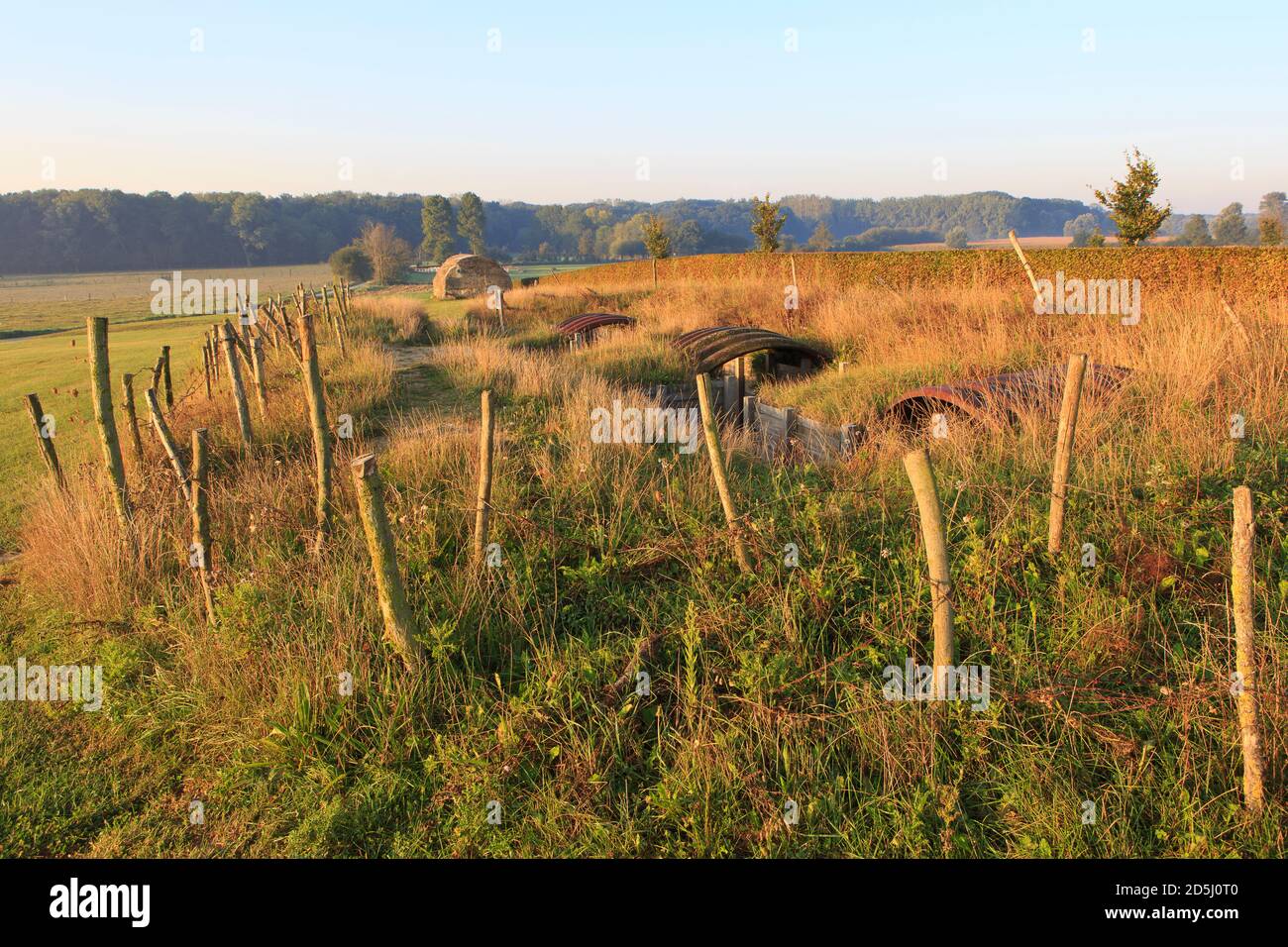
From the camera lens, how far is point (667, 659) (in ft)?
12.7

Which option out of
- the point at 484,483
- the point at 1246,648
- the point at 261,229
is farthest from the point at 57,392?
the point at 261,229

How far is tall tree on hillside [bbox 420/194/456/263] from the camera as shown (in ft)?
304

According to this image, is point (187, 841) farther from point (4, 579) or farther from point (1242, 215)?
point (1242, 215)

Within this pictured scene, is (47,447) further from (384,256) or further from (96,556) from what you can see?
(384,256)

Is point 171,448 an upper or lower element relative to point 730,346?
lower

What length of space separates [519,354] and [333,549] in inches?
307

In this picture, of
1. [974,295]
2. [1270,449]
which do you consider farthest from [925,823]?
[974,295]

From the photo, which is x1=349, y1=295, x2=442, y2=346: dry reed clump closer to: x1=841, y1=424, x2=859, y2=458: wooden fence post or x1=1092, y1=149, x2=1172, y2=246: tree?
x1=841, y1=424, x2=859, y2=458: wooden fence post

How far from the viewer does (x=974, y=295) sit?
47.0ft

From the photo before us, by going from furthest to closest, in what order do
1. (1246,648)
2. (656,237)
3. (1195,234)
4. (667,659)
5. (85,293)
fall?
(1195,234) → (85,293) → (656,237) → (667,659) → (1246,648)

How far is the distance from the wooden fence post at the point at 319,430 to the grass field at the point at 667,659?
0.83ft

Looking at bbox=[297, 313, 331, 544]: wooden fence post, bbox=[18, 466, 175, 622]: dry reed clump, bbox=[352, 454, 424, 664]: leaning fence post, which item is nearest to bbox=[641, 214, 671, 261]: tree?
bbox=[18, 466, 175, 622]: dry reed clump

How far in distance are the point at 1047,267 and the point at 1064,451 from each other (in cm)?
1838

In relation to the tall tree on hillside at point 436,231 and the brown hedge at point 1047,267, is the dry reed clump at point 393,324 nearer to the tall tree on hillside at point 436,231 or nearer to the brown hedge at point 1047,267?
the brown hedge at point 1047,267
